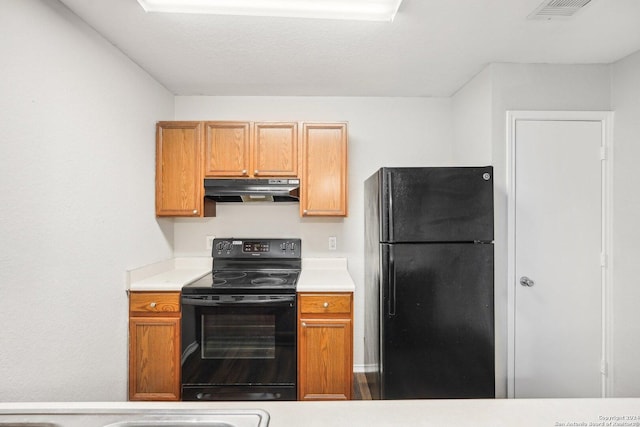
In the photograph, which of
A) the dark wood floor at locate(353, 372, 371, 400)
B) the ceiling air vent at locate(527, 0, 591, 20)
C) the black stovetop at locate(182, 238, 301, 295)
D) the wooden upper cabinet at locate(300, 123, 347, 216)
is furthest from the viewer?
the black stovetop at locate(182, 238, 301, 295)

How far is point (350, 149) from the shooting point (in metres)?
2.99

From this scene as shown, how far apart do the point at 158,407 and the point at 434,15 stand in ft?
6.67

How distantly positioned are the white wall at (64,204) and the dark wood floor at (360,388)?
1.63 metres

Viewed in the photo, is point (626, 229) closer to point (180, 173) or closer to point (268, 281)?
point (268, 281)

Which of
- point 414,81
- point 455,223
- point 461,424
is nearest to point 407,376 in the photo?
point 455,223

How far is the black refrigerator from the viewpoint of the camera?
199cm

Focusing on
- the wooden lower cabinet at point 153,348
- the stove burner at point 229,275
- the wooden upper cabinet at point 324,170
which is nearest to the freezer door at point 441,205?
the wooden upper cabinet at point 324,170

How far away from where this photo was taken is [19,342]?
1458mm

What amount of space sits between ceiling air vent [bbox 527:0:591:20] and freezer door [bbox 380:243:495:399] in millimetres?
1262

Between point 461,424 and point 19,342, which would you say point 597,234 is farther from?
point 19,342

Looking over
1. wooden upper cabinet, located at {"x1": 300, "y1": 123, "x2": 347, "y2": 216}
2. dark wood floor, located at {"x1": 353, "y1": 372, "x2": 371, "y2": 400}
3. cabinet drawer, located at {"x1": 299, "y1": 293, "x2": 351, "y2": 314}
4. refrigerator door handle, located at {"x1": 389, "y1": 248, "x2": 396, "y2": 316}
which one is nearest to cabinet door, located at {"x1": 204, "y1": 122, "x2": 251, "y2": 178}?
wooden upper cabinet, located at {"x1": 300, "y1": 123, "x2": 347, "y2": 216}

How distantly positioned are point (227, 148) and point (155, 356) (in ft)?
5.15

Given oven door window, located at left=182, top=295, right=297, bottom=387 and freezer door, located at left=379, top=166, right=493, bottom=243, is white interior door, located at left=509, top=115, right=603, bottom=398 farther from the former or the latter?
oven door window, located at left=182, top=295, right=297, bottom=387

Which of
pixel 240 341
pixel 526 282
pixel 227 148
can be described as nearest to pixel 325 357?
pixel 240 341
